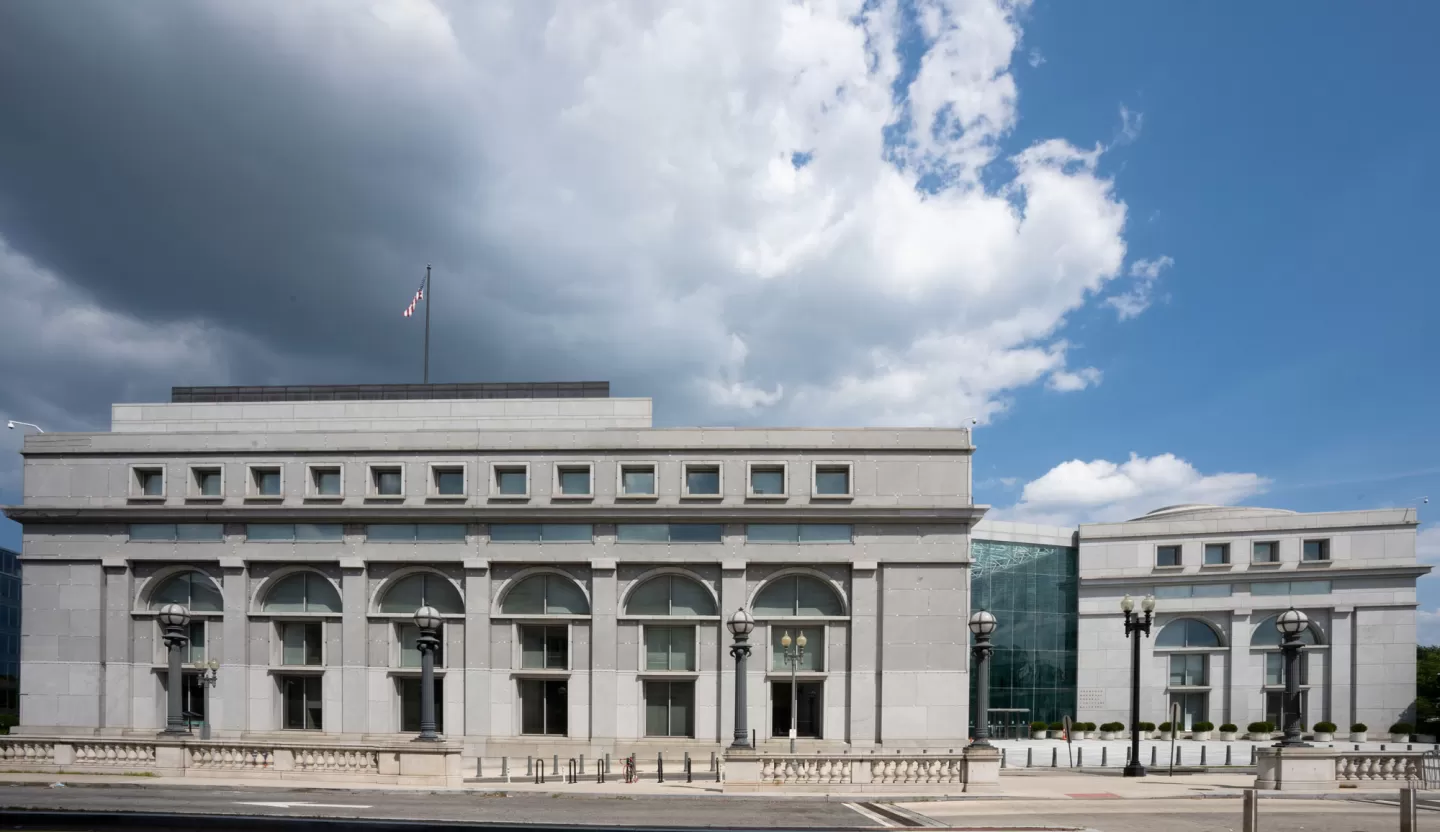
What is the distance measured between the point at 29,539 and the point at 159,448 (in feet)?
24.7

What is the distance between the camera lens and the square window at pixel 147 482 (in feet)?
150

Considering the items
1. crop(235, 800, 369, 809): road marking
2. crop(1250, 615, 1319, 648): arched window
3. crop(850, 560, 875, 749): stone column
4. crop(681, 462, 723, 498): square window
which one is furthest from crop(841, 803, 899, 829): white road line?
crop(1250, 615, 1319, 648): arched window

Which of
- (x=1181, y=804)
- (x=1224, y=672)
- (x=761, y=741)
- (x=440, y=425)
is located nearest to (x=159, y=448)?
(x=440, y=425)

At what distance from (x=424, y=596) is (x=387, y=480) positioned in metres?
5.55

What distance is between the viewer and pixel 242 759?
31.5m

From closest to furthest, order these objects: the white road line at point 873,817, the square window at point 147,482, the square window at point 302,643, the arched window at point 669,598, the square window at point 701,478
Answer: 1. the white road line at point 873,817
2. the arched window at point 669,598
3. the square window at point 701,478
4. the square window at point 302,643
5. the square window at point 147,482

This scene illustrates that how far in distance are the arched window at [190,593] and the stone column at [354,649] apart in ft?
20.4

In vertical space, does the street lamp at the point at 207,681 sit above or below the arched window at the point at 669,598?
below

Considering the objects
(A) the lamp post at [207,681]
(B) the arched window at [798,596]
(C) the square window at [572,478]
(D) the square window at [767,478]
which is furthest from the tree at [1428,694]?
(A) the lamp post at [207,681]

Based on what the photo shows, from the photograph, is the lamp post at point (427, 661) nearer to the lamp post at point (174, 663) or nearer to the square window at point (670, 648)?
the lamp post at point (174, 663)

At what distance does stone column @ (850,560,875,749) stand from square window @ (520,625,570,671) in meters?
12.7

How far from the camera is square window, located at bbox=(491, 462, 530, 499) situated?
146ft

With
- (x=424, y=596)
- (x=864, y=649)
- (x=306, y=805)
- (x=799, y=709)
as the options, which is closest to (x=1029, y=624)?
(x=864, y=649)

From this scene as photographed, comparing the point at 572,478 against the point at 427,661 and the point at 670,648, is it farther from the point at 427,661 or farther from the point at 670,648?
the point at 427,661
